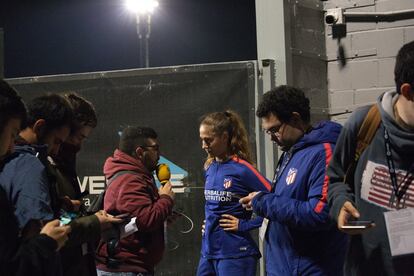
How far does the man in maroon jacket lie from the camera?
4047 millimetres

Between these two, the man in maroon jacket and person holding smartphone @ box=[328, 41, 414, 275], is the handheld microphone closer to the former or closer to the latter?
the man in maroon jacket

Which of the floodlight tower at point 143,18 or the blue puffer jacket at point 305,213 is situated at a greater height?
the floodlight tower at point 143,18

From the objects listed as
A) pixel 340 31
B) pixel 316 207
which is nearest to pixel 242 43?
pixel 340 31

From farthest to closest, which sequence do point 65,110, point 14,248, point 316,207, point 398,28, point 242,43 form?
point 242,43 < point 398,28 < point 316,207 < point 65,110 < point 14,248

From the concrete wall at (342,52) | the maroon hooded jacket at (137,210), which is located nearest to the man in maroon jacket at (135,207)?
the maroon hooded jacket at (137,210)

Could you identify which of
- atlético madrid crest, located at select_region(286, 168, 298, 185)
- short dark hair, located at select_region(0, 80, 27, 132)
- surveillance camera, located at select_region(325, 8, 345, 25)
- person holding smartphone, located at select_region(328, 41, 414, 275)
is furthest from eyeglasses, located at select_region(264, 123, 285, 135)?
surveillance camera, located at select_region(325, 8, 345, 25)

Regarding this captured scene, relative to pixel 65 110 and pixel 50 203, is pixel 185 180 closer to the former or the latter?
pixel 65 110

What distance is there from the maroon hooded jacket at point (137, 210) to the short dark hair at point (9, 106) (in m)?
1.56

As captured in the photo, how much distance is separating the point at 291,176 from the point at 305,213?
0.28 m

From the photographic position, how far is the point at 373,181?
262 cm

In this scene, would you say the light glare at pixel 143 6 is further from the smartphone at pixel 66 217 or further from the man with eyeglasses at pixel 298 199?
the smartphone at pixel 66 217

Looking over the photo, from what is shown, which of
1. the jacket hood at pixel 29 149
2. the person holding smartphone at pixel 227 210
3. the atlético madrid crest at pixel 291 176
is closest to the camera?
the jacket hood at pixel 29 149

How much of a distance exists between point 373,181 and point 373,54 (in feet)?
10.3

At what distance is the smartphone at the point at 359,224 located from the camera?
8.32ft
